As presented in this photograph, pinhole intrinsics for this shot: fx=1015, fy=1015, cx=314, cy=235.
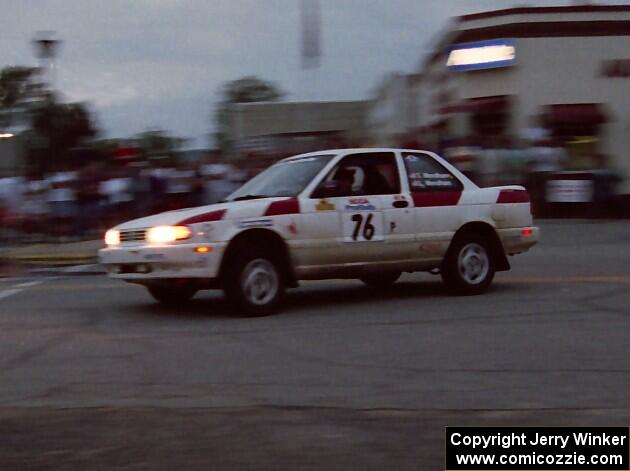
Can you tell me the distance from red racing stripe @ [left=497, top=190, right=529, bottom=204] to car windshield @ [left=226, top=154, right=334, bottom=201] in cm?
203

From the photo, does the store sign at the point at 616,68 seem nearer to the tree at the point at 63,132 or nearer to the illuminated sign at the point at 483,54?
the illuminated sign at the point at 483,54

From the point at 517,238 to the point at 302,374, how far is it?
484cm

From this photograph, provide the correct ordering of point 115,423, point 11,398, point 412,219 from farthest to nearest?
point 412,219 < point 11,398 < point 115,423

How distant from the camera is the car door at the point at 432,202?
34.4ft

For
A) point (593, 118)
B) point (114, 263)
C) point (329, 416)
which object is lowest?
point (329, 416)

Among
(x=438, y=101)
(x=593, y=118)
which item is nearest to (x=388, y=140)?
(x=438, y=101)

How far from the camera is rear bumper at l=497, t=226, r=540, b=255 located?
36.2ft

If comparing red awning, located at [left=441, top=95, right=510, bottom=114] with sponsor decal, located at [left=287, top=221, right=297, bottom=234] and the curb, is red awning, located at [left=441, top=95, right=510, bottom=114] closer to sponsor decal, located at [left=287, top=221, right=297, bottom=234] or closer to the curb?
the curb

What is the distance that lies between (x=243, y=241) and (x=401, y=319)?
1.63 metres

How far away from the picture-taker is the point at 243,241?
31.0ft

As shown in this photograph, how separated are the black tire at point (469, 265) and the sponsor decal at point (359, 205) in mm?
1132

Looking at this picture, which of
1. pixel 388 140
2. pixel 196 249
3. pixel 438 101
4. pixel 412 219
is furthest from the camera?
pixel 388 140

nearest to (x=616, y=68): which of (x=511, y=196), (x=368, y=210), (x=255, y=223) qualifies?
(x=511, y=196)

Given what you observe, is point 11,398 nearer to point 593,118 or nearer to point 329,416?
point 329,416
